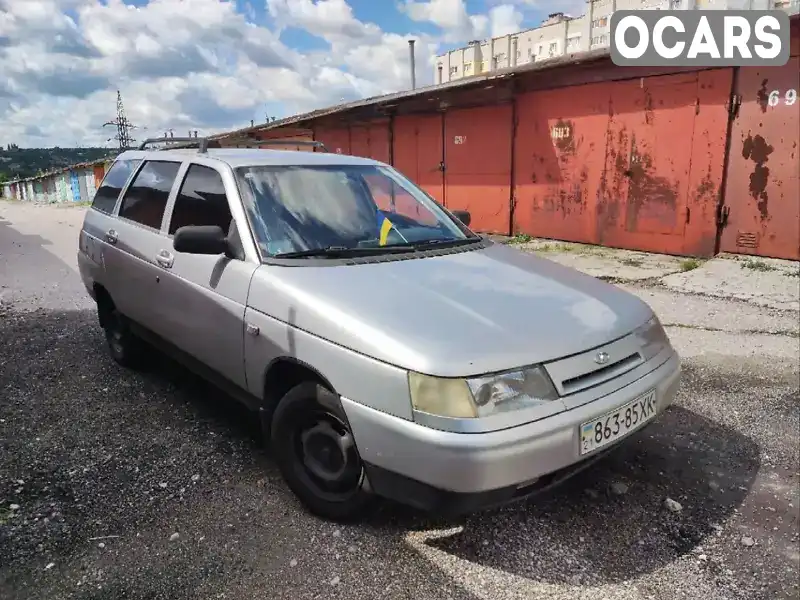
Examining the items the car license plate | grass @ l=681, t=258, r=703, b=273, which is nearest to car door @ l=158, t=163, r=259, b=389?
the car license plate

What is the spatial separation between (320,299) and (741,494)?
7.44 ft

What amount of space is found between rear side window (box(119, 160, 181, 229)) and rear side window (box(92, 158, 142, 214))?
20 centimetres

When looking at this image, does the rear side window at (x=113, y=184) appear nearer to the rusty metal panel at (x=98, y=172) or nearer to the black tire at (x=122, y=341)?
the black tire at (x=122, y=341)

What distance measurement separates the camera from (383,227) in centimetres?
322

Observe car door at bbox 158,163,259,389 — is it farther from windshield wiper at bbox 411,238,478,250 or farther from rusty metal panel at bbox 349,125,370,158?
rusty metal panel at bbox 349,125,370,158

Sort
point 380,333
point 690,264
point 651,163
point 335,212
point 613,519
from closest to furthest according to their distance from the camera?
1. point 380,333
2. point 613,519
3. point 335,212
4. point 690,264
5. point 651,163

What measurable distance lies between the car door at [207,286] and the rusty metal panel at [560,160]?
25.6ft

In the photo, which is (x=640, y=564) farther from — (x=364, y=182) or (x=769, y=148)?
(x=769, y=148)

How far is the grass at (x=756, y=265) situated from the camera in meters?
7.55

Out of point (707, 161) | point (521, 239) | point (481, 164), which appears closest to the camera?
point (707, 161)

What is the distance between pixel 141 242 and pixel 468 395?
106 inches

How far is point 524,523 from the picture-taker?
2.62m

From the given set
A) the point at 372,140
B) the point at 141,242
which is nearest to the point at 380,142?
the point at 372,140

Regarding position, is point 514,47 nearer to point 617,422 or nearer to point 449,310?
point 449,310
